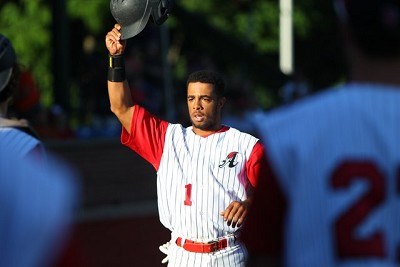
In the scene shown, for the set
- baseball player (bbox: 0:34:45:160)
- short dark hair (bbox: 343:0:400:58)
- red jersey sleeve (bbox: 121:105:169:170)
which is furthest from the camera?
red jersey sleeve (bbox: 121:105:169:170)

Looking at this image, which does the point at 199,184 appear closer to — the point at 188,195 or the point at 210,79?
the point at 188,195

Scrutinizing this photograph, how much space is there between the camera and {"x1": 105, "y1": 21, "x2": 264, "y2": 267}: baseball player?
6.30m

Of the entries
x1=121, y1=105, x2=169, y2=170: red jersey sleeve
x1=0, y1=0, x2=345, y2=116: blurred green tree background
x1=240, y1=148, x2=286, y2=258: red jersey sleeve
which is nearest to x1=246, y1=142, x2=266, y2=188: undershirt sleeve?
x1=121, y1=105, x2=169, y2=170: red jersey sleeve

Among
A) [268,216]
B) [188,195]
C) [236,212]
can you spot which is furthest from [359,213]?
[188,195]

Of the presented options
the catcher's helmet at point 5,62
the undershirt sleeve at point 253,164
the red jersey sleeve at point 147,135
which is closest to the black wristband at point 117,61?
the red jersey sleeve at point 147,135

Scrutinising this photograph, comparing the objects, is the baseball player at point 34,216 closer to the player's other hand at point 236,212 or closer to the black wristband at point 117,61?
the player's other hand at point 236,212

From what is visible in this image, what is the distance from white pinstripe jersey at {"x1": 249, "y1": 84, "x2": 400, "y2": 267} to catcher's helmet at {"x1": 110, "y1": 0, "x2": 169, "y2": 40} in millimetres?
3491

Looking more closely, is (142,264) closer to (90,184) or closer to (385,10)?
(90,184)

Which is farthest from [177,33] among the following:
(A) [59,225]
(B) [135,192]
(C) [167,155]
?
(A) [59,225]

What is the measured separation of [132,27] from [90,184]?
263 inches

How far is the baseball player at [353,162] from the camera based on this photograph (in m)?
2.79

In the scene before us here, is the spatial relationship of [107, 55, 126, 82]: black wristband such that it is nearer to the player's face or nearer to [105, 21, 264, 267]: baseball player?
[105, 21, 264, 267]: baseball player

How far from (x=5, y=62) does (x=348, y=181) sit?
164 centimetres

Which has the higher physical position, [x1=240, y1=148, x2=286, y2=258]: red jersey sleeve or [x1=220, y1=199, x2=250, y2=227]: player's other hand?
[x1=240, y1=148, x2=286, y2=258]: red jersey sleeve
